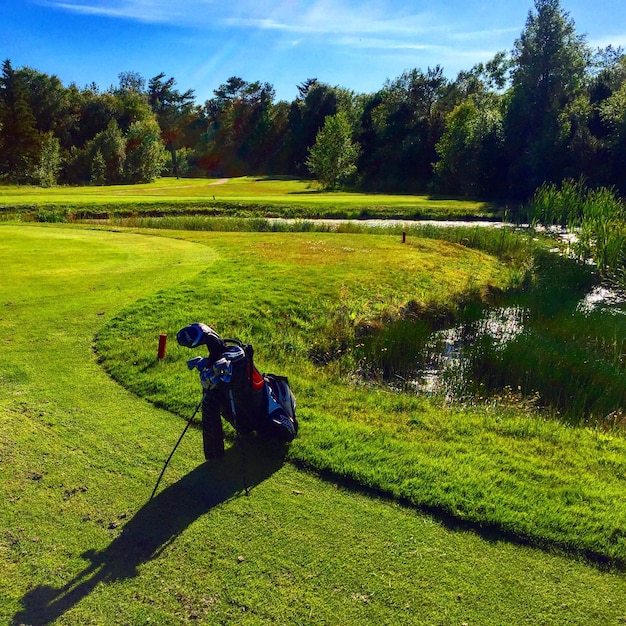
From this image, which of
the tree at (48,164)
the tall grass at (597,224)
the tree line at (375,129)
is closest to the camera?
the tall grass at (597,224)

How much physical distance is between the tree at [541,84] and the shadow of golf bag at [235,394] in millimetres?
40082

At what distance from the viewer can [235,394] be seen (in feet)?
16.4

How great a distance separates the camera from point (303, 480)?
5.04 metres

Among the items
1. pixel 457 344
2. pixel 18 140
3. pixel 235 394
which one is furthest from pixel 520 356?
pixel 18 140

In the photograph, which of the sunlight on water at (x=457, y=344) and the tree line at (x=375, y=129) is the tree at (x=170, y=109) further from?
the sunlight on water at (x=457, y=344)

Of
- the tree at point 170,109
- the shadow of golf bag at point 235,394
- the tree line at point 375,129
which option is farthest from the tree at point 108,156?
the shadow of golf bag at point 235,394

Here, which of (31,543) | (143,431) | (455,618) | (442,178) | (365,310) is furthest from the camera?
(442,178)

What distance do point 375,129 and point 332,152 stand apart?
13063 mm

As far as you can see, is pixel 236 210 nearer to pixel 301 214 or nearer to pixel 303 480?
pixel 301 214

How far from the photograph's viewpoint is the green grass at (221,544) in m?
3.52

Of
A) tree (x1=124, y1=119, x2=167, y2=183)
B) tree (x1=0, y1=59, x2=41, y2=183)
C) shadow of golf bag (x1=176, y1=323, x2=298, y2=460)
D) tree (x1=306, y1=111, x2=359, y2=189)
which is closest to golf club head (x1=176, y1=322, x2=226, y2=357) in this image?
shadow of golf bag (x1=176, y1=323, x2=298, y2=460)

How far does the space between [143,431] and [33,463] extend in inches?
43.7

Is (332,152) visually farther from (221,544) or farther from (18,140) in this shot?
(221,544)

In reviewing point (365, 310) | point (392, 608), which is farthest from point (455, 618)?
point (365, 310)
